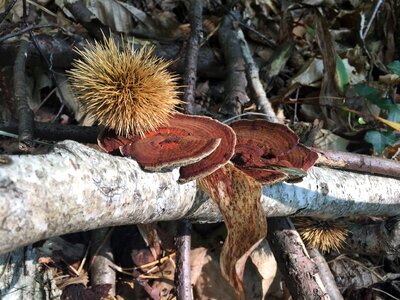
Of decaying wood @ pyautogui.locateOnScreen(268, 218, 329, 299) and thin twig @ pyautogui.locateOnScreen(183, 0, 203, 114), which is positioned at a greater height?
thin twig @ pyautogui.locateOnScreen(183, 0, 203, 114)

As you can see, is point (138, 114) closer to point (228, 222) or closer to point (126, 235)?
point (228, 222)

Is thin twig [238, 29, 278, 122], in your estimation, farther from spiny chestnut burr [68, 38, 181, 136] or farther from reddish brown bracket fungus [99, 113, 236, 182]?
spiny chestnut burr [68, 38, 181, 136]

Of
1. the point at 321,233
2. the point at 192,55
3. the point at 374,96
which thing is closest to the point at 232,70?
the point at 192,55

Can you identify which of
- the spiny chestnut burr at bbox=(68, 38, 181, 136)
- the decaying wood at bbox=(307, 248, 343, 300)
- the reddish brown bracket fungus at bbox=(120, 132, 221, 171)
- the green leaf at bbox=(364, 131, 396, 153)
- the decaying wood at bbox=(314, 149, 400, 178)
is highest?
the green leaf at bbox=(364, 131, 396, 153)

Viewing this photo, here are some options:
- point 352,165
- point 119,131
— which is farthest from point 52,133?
point 352,165

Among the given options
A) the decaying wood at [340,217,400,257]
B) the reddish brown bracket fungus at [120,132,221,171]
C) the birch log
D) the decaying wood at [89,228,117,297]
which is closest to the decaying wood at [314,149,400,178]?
the birch log
